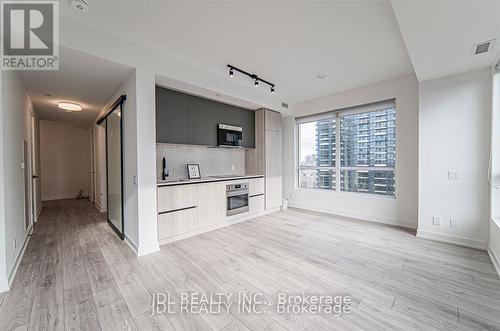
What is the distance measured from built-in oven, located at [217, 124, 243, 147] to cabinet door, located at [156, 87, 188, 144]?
760 mm

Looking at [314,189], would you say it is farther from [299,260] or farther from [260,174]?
[299,260]

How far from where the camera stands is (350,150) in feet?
14.9

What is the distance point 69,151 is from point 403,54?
985 cm

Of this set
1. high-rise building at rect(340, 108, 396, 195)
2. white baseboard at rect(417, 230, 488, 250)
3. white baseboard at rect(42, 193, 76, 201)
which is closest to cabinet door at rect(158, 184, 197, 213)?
high-rise building at rect(340, 108, 396, 195)

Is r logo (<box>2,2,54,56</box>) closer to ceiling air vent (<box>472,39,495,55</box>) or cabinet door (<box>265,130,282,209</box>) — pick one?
cabinet door (<box>265,130,282,209</box>)

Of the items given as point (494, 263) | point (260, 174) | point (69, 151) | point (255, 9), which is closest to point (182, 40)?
point (255, 9)

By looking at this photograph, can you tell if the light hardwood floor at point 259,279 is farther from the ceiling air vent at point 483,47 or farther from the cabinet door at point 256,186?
the ceiling air vent at point 483,47

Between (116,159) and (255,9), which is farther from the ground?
(255,9)

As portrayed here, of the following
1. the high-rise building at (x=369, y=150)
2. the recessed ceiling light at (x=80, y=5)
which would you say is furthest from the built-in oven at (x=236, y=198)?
the recessed ceiling light at (x=80, y=5)

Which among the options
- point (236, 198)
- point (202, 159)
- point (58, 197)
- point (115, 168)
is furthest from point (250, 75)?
point (58, 197)

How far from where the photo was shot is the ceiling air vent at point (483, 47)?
2.20m

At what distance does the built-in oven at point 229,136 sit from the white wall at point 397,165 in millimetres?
1959

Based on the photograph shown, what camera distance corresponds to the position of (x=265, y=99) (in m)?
4.53

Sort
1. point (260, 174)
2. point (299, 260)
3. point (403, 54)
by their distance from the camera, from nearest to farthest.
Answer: point (299, 260) → point (403, 54) → point (260, 174)
